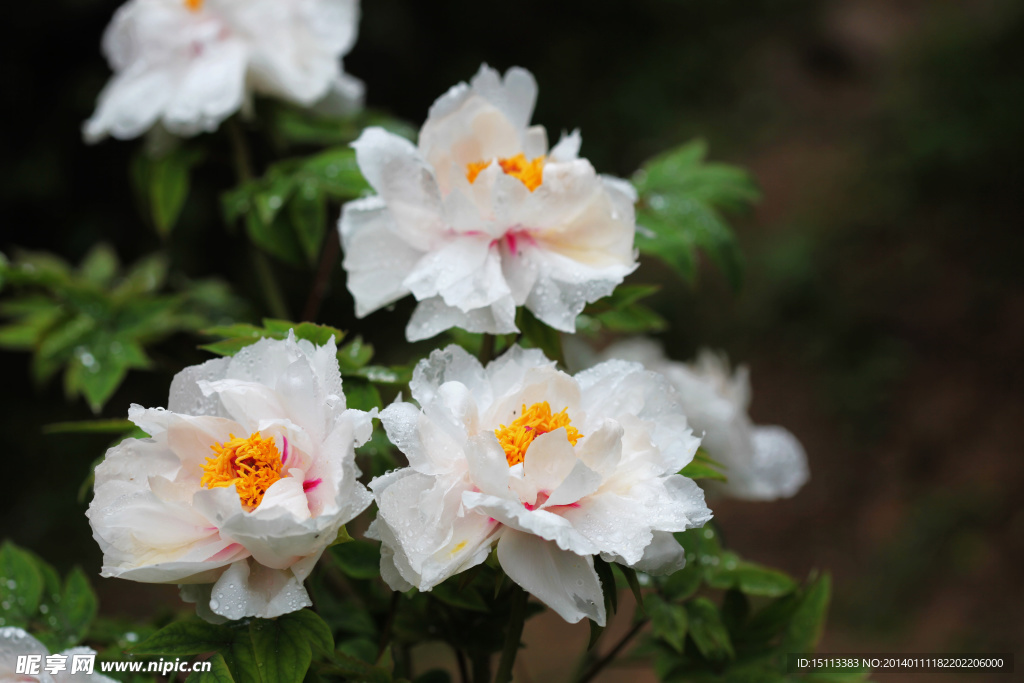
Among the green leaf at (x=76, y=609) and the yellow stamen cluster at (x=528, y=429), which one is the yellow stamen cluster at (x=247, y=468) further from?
the green leaf at (x=76, y=609)

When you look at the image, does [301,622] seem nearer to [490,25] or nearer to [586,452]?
[586,452]

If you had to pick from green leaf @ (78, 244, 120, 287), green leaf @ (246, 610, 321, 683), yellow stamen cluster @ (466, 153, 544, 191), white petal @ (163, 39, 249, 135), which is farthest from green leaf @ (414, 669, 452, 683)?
green leaf @ (78, 244, 120, 287)

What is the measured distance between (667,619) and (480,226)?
42cm

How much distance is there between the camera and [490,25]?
3658mm

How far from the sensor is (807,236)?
3.62m

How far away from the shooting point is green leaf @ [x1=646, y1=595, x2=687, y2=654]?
79cm

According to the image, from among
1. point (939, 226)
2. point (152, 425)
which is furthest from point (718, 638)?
point (939, 226)

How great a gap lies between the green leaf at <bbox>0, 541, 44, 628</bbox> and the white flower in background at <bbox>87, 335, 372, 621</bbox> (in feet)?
1.05

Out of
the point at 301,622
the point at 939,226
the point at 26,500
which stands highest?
the point at 301,622

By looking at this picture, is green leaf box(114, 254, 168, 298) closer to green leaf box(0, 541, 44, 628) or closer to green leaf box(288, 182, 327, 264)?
green leaf box(288, 182, 327, 264)

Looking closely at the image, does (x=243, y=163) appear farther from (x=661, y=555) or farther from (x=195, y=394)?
(x=661, y=555)

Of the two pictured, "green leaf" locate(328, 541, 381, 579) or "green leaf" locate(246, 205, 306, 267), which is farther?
"green leaf" locate(246, 205, 306, 267)

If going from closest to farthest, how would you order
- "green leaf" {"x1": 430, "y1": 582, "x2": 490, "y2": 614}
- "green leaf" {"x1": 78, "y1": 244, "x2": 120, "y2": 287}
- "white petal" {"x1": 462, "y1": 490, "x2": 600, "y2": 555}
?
"white petal" {"x1": 462, "y1": 490, "x2": 600, "y2": 555} < "green leaf" {"x1": 430, "y1": 582, "x2": 490, "y2": 614} < "green leaf" {"x1": 78, "y1": 244, "x2": 120, "y2": 287}

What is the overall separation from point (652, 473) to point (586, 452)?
5 cm
